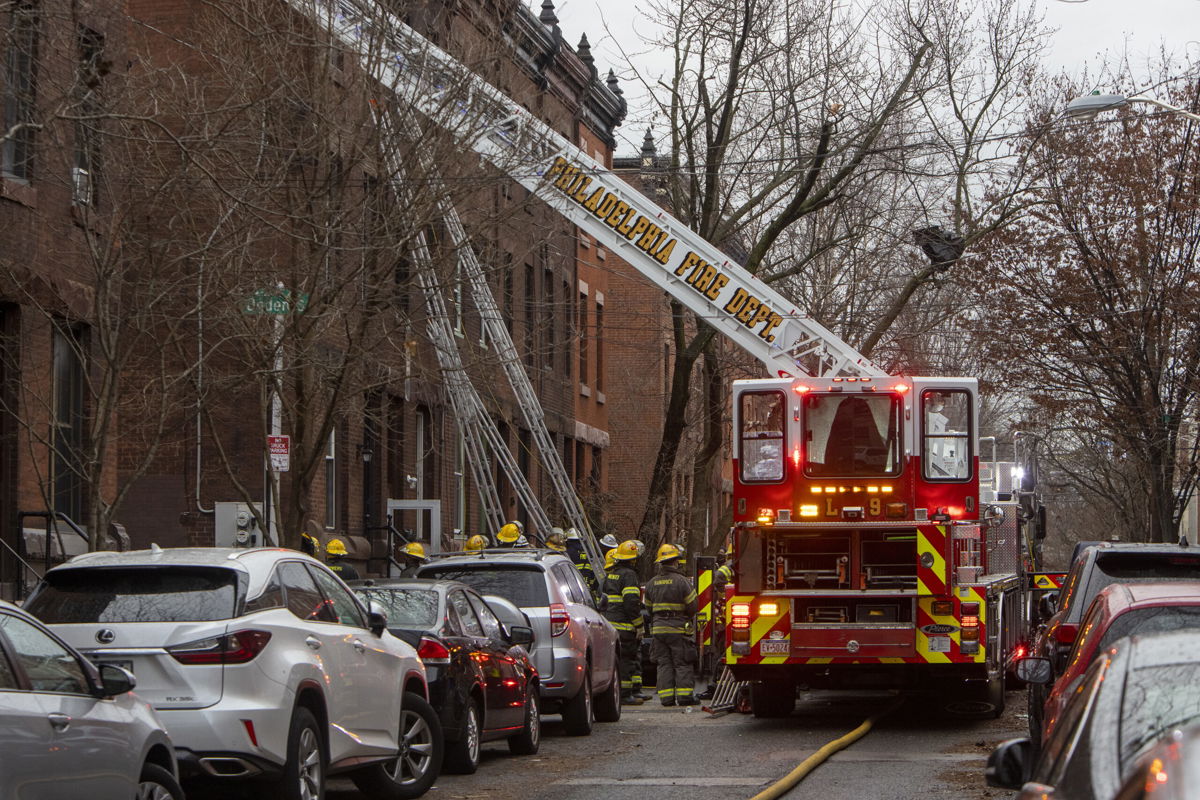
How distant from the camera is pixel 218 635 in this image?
9.23m

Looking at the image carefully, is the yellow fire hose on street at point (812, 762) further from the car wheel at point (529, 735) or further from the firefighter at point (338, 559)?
the firefighter at point (338, 559)

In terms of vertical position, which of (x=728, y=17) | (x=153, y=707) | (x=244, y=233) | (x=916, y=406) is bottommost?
(x=153, y=707)

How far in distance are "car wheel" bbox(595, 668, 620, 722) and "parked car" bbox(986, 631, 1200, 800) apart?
12639 millimetres

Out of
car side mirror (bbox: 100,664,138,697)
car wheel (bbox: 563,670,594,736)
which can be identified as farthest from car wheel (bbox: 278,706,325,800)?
car wheel (bbox: 563,670,594,736)

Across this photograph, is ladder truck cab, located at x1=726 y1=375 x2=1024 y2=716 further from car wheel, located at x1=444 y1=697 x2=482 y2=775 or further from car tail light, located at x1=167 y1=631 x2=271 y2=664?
car tail light, located at x1=167 y1=631 x2=271 y2=664

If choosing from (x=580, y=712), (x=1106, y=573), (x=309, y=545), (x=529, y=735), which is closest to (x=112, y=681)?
(x=529, y=735)

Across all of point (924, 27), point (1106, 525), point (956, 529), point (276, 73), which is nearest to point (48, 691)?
point (276, 73)

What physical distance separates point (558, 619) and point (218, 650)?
676 cm

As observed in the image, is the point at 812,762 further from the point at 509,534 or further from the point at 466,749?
the point at 509,534

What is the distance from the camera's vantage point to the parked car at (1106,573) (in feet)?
40.3

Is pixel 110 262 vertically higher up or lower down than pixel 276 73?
lower down

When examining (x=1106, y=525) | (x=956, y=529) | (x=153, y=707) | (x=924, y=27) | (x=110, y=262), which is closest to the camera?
(x=153, y=707)

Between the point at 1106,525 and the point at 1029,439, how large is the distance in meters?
47.7

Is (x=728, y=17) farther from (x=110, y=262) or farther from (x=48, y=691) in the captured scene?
(x=48, y=691)
